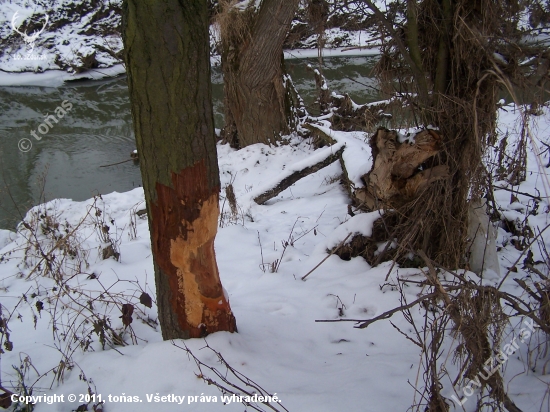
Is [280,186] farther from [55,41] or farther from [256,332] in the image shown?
[55,41]

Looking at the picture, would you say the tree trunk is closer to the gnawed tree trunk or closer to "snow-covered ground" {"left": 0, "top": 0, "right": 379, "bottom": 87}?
the gnawed tree trunk

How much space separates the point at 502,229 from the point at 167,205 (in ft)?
10.5

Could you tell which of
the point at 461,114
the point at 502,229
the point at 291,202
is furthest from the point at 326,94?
the point at 461,114

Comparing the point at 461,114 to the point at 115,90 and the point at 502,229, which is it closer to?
the point at 502,229

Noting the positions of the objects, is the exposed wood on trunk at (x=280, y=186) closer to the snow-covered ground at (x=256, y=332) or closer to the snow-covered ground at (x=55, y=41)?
the snow-covered ground at (x=256, y=332)

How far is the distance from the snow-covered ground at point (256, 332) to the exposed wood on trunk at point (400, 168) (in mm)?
383

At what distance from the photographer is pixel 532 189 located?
186 inches

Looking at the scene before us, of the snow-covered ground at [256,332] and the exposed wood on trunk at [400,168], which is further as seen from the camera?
the exposed wood on trunk at [400,168]

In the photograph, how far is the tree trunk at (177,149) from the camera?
174 cm

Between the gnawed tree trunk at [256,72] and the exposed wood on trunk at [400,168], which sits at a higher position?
the gnawed tree trunk at [256,72]

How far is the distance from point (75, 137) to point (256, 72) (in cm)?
492

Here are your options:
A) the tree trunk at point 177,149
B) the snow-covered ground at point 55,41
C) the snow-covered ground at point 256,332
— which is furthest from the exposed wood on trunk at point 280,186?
the snow-covered ground at point 55,41

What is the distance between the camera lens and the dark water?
720 centimetres

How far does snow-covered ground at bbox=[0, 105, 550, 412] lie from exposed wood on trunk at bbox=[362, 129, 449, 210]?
383 mm
